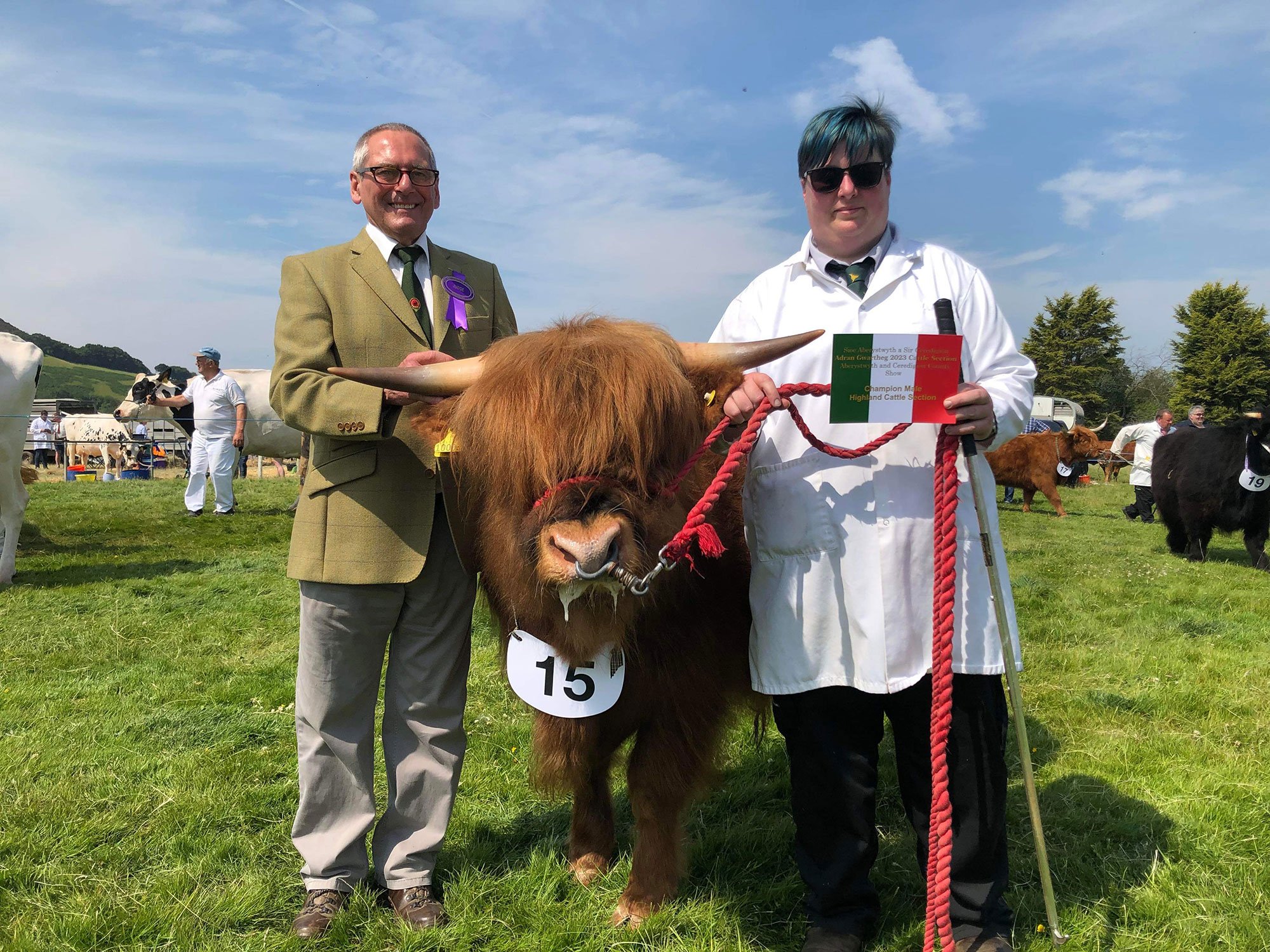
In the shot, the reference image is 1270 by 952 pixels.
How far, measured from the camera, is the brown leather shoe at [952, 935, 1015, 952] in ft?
8.93

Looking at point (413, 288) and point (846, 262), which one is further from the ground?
point (846, 262)

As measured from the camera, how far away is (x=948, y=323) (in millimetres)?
2471

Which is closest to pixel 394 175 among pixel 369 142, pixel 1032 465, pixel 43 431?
pixel 369 142

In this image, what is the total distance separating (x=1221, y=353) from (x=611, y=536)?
182 ft

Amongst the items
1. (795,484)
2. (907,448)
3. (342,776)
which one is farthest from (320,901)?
(907,448)

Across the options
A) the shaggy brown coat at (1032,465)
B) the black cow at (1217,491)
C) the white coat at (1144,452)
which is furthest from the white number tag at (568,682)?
the shaggy brown coat at (1032,465)

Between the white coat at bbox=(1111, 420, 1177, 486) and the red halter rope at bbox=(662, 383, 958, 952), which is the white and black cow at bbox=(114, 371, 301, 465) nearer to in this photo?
the red halter rope at bbox=(662, 383, 958, 952)

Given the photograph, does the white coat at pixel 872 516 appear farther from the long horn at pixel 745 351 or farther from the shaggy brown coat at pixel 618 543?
the shaggy brown coat at pixel 618 543

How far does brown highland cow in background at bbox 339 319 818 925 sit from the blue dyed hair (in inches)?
25.9

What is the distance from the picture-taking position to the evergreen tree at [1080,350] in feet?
178

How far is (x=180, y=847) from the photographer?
11.2ft

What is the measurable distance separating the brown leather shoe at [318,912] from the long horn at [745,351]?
89.9 inches

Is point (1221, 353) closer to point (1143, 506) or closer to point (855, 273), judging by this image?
point (1143, 506)

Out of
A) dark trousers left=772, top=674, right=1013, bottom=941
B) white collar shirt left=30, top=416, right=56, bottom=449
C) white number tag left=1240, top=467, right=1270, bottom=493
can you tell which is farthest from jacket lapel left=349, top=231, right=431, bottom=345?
white collar shirt left=30, top=416, right=56, bottom=449
